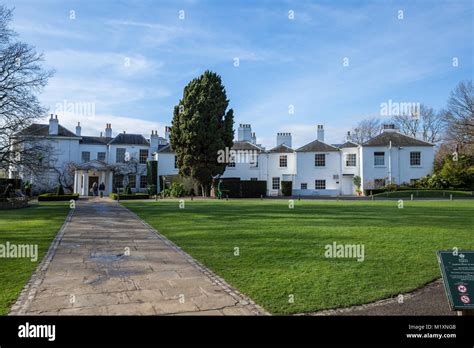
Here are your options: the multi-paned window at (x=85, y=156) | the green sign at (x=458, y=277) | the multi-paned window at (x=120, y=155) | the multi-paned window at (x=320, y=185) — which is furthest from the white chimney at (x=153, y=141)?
the green sign at (x=458, y=277)

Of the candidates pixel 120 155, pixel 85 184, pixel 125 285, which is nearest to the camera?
pixel 125 285

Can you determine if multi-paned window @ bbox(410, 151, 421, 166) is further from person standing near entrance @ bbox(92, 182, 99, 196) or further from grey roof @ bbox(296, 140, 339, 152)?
person standing near entrance @ bbox(92, 182, 99, 196)

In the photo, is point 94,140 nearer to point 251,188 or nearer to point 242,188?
point 242,188

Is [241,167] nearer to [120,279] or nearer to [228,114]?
[228,114]

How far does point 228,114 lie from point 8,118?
2053 cm

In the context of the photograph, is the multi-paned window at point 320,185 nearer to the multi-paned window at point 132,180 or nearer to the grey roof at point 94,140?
the multi-paned window at point 132,180

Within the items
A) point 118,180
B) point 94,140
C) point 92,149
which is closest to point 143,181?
point 118,180

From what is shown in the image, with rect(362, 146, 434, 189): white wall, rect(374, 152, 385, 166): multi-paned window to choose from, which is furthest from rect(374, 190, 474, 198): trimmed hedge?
rect(374, 152, 385, 166): multi-paned window

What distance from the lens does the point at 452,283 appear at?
407 cm

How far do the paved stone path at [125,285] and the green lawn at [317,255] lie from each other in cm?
43

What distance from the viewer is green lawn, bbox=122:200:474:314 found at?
17.6ft

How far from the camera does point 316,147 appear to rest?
4428cm

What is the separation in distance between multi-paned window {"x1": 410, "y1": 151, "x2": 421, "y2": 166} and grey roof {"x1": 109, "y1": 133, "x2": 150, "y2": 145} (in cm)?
3334

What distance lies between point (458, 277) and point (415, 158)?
137ft
